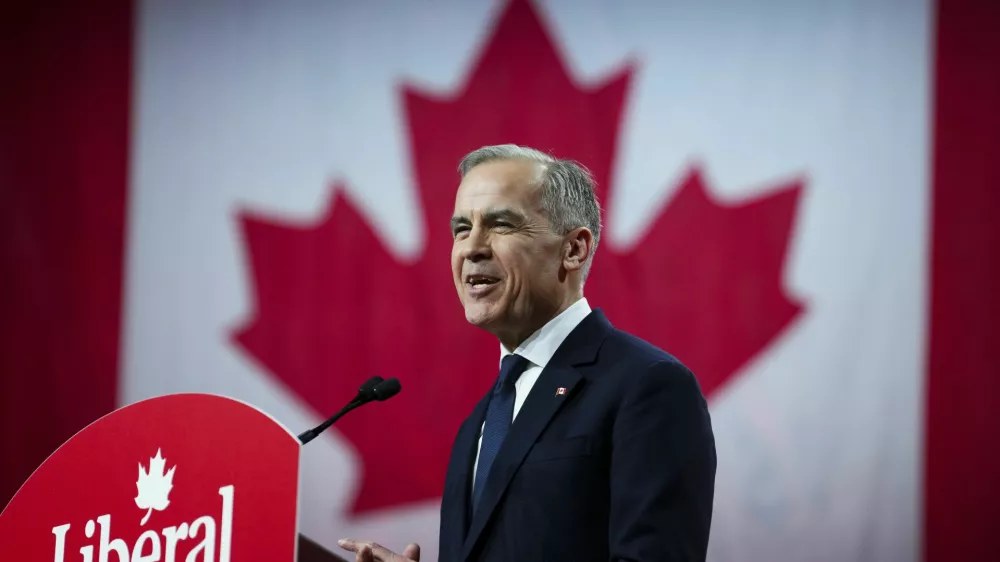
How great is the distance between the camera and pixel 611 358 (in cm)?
141

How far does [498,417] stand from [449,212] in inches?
72.2

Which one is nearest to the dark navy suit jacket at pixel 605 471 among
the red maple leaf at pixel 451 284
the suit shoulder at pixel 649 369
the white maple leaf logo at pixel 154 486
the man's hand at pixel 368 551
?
the suit shoulder at pixel 649 369

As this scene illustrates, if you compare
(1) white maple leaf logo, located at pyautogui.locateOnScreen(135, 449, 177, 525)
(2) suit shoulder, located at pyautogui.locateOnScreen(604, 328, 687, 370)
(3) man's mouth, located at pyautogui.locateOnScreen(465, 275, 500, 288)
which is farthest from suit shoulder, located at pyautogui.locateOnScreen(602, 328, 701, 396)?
(1) white maple leaf logo, located at pyautogui.locateOnScreen(135, 449, 177, 525)

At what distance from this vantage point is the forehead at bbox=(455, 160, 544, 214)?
1.54 metres

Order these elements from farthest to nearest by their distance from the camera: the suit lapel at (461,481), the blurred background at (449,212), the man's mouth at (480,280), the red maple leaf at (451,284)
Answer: the red maple leaf at (451,284) → the blurred background at (449,212) → the man's mouth at (480,280) → the suit lapel at (461,481)

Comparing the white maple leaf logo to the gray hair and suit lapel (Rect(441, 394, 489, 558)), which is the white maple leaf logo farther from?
the gray hair

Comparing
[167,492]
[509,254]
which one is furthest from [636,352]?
[167,492]

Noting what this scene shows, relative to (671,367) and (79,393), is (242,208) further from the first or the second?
(671,367)

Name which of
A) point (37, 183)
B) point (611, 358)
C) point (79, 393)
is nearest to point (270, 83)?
point (37, 183)

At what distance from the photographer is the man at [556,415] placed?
124 cm

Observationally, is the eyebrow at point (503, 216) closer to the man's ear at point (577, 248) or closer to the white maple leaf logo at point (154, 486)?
the man's ear at point (577, 248)

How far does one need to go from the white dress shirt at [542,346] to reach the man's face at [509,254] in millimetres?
26

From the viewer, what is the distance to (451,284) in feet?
10.6

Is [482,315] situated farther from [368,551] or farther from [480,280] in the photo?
[368,551]
